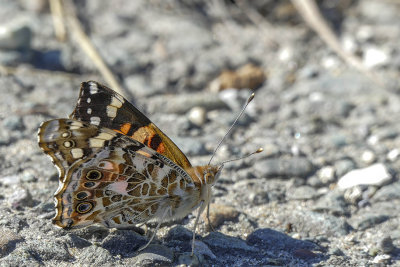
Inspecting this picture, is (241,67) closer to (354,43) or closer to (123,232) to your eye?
(354,43)

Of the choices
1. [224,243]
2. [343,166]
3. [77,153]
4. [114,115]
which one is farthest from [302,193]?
[77,153]

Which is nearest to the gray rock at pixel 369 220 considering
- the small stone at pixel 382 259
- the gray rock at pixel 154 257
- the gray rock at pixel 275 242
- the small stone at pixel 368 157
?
the small stone at pixel 382 259

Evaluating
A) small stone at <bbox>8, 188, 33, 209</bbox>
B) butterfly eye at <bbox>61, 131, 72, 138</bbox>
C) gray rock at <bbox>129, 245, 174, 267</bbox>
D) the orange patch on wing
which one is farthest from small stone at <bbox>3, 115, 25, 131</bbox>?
gray rock at <bbox>129, 245, 174, 267</bbox>

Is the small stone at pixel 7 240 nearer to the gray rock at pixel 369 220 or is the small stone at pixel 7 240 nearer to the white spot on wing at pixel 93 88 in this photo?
the white spot on wing at pixel 93 88

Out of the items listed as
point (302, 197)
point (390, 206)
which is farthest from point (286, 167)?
point (390, 206)

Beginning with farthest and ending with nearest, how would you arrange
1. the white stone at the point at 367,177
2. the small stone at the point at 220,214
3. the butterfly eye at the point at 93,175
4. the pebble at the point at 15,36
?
the pebble at the point at 15,36 < the white stone at the point at 367,177 < the small stone at the point at 220,214 < the butterfly eye at the point at 93,175

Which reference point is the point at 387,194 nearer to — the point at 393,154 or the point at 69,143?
the point at 393,154

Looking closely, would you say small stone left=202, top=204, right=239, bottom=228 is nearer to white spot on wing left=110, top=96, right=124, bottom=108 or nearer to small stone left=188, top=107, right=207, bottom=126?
white spot on wing left=110, top=96, right=124, bottom=108
